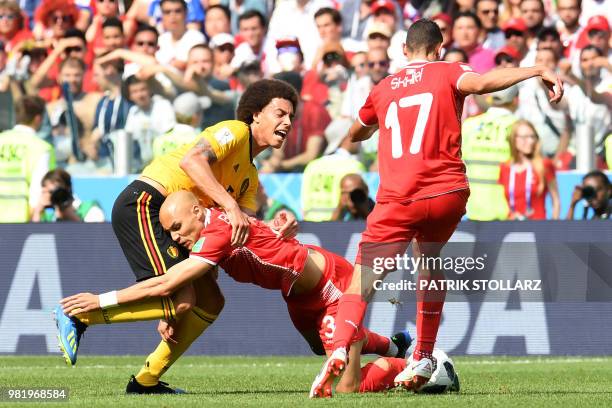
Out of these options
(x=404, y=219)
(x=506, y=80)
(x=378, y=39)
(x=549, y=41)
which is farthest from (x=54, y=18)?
(x=506, y=80)

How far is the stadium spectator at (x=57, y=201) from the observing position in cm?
1306

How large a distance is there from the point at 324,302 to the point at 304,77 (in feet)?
22.1

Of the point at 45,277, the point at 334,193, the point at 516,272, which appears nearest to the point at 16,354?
the point at 45,277

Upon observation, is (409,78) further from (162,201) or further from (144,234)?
(144,234)

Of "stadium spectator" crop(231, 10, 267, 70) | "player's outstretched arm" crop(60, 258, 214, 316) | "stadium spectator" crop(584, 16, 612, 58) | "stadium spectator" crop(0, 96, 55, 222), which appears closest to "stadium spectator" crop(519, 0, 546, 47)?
"stadium spectator" crop(584, 16, 612, 58)

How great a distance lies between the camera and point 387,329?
12.1 metres

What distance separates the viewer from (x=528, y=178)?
12508mm

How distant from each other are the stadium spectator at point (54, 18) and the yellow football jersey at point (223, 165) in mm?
8988

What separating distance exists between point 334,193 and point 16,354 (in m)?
3.30

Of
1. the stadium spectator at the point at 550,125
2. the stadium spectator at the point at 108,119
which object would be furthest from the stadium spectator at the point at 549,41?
the stadium spectator at the point at 108,119

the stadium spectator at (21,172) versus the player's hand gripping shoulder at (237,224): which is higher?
the player's hand gripping shoulder at (237,224)

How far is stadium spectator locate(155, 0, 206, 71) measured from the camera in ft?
52.9

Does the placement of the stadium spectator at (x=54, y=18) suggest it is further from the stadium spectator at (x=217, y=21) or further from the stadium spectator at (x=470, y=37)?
the stadium spectator at (x=470, y=37)

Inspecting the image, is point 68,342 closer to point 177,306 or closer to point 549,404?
point 177,306
